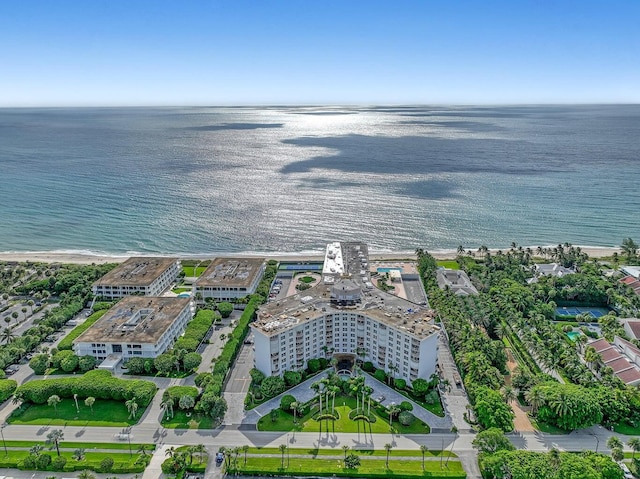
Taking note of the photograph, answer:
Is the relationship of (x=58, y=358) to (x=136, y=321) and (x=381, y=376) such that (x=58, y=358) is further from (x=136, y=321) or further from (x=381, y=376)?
(x=381, y=376)

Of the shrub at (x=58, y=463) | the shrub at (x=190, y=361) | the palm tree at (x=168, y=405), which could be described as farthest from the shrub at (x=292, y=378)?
the shrub at (x=58, y=463)

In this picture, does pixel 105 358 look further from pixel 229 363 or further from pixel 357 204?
pixel 357 204

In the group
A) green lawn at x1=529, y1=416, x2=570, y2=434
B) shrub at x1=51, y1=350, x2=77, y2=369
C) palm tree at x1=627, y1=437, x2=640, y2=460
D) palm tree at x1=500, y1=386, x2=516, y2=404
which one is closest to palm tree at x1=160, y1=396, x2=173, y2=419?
shrub at x1=51, y1=350, x2=77, y2=369

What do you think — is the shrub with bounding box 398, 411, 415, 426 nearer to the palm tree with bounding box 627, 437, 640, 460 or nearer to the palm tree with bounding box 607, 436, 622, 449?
the palm tree with bounding box 607, 436, 622, 449

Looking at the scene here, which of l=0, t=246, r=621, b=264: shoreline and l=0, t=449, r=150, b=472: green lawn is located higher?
l=0, t=449, r=150, b=472: green lawn

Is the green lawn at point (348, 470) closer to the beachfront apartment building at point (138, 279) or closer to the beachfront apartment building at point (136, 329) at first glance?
the beachfront apartment building at point (136, 329)

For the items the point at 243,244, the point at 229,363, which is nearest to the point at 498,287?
the point at 229,363
